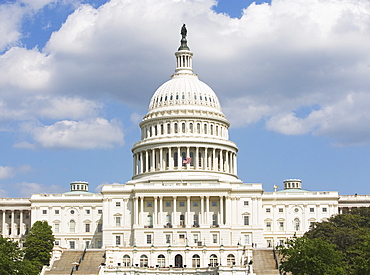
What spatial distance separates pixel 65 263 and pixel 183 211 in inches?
1338

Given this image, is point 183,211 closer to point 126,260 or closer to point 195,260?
point 195,260

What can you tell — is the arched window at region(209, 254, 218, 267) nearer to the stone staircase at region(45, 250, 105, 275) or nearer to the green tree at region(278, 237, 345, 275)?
the stone staircase at region(45, 250, 105, 275)

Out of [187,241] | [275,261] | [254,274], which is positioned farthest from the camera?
[187,241]

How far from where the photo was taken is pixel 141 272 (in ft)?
515

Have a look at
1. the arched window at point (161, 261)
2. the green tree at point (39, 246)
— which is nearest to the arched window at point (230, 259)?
the arched window at point (161, 261)

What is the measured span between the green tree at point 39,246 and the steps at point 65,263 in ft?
7.96

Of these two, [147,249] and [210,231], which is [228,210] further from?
[147,249]

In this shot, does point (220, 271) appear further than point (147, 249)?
No

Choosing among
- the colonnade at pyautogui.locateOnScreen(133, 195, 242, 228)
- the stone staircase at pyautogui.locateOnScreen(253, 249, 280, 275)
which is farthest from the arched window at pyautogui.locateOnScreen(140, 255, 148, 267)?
the stone staircase at pyautogui.locateOnScreen(253, 249, 280, 275)

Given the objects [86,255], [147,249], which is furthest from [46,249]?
[147,249]

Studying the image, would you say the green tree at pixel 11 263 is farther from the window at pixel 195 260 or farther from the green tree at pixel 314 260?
the window at pixel 195 260

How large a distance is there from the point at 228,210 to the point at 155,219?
14844 mm

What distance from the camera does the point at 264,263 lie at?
16038 centimetres

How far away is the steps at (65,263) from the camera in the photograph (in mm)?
156875
